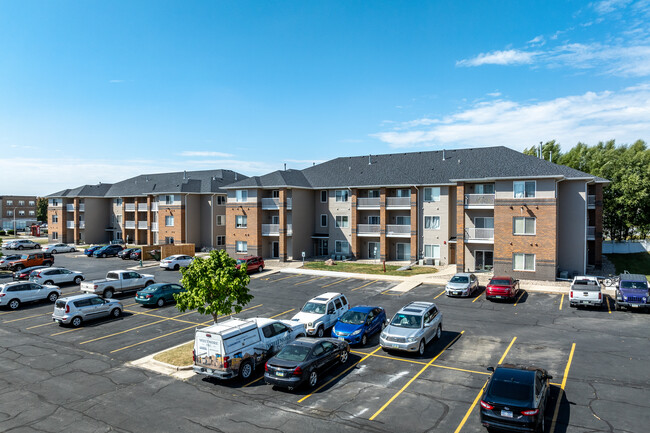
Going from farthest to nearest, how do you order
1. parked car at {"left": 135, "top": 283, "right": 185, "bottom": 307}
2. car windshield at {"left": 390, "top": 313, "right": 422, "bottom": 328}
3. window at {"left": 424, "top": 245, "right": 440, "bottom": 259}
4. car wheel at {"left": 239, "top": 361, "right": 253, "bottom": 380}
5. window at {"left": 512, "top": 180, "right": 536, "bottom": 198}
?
window at {"left": 424, "top": 245, "right": 440, "bottom": 259} < window at {"left": 512, "top": 180, "right": 536, "bottom": 198} < parked car at {"left": 135, "top": 283, "right": 185, "bottom": 307} < car windshield at {"left": 390, "top": 313, "right": 422, "bottom": 328} < car wheel at {"left": 239, "top": 361, "right": 253, "bottom": 380}

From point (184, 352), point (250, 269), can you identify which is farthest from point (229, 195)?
point (184, 352)

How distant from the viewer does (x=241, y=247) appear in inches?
1892

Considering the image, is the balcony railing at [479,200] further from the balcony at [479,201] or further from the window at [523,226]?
the window at [523,226]

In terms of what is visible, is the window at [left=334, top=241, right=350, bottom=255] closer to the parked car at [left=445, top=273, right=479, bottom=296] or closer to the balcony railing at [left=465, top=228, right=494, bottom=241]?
the balcony railing at [left=465, top=228, right=494, bottom=241]

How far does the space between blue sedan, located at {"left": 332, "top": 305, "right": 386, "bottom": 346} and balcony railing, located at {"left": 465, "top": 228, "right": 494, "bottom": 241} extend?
18.6 m

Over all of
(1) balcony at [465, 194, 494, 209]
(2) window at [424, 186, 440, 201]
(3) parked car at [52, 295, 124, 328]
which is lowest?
(3) parked car at [52, 295, 124, 328]

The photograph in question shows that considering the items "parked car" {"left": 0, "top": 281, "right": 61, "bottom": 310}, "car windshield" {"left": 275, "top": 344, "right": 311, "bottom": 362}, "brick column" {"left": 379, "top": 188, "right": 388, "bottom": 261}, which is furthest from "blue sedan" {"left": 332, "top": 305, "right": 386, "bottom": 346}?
"brick column" {"left": 379, "top": 188, "right": 388, "bottom": 261}

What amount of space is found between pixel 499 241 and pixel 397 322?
1915cm

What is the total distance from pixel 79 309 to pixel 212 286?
10515mm

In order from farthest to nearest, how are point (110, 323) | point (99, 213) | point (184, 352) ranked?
point (99, 213)
point (110, 323)
point (184, 352)

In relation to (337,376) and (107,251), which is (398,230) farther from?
(107,251)

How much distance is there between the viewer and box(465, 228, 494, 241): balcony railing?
1401 inches

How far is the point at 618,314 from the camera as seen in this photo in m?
23.9

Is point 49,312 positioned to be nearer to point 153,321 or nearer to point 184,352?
point 153,321
